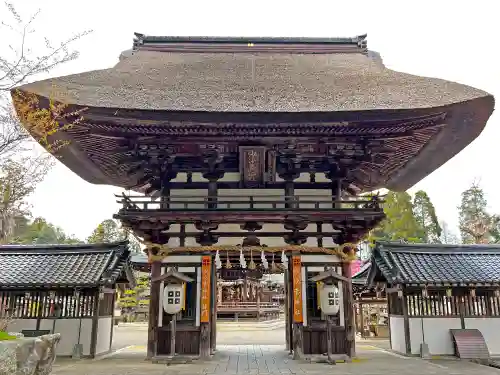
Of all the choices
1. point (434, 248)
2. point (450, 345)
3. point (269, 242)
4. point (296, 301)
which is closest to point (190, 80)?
point (269, 242)

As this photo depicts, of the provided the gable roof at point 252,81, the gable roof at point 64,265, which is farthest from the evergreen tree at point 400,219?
the gable roof at point 64,265

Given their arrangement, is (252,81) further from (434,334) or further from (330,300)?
(434,334)

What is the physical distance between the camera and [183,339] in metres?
9.17

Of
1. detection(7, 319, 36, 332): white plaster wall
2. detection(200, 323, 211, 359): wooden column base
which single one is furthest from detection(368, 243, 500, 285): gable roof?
detection(7, 319, 36, 332): white plaster wall

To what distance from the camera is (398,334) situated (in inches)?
460

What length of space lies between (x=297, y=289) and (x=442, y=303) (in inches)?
192

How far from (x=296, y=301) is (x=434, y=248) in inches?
232

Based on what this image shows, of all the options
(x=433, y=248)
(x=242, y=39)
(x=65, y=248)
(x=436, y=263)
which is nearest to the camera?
(x=436, y=263)

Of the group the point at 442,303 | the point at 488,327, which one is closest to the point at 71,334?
the point at 442,303

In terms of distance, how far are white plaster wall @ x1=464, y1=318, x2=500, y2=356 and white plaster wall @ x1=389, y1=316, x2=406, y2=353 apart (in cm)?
173

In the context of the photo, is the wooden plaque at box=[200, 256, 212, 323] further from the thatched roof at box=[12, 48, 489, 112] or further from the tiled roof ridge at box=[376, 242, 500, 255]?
the tiled roof ridge at box=[376, 242, 500, 255]

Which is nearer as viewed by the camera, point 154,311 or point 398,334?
point 154,311

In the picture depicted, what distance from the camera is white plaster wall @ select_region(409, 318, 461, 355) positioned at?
430 inches

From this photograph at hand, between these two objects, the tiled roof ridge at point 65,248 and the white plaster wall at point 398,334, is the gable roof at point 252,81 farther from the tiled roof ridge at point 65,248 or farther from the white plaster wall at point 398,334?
the white plaster wall at point 398,334
